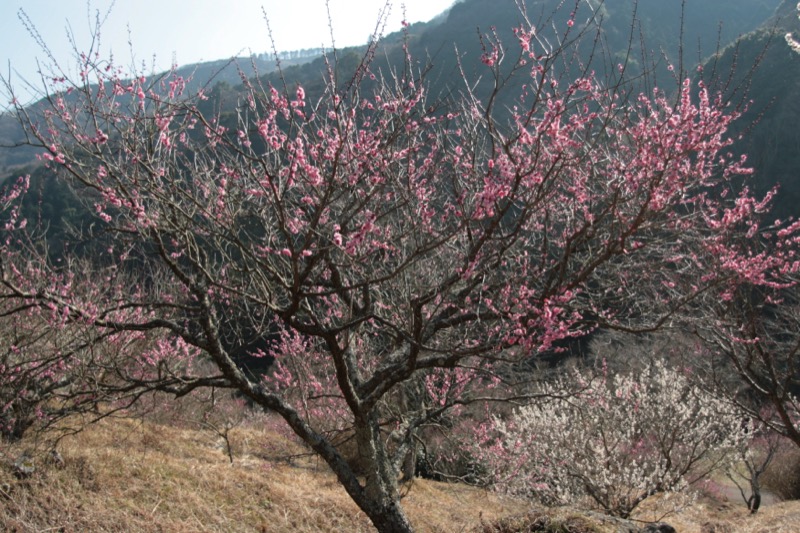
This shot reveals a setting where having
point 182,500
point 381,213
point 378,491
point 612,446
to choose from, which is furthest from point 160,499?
point 612,446

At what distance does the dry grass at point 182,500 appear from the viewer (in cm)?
598

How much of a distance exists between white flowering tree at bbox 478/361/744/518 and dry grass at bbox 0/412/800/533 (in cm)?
92

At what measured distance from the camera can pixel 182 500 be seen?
7.16 metres

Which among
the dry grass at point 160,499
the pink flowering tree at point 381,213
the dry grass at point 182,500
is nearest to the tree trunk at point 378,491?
the pink flowering tree at point 381,213

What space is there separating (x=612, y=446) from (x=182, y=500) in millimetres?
8442

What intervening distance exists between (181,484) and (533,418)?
8158 mm

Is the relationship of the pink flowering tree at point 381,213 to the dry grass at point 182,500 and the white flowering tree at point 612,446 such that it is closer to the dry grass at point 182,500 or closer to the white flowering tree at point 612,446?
the dry grass at point 182,500

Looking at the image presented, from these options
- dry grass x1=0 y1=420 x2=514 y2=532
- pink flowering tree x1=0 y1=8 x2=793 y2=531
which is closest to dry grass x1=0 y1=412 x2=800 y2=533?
dry grass x1=0 y1=420 x2=514 y2=532

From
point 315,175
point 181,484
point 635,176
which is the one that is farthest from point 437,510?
point 315,175

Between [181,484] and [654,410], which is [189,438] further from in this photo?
[654,410]

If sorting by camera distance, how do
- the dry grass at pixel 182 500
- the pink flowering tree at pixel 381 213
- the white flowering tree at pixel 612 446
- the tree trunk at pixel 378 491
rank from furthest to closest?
the white flowering tree at pixel 612 446, the dry grass at pixel 182 500, the tree trunk at pixel 378 491, the pink flowering tree at pixel 381 213

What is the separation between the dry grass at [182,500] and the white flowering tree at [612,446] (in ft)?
3.00

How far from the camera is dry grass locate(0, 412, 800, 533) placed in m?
5.98

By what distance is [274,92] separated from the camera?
429 cm
